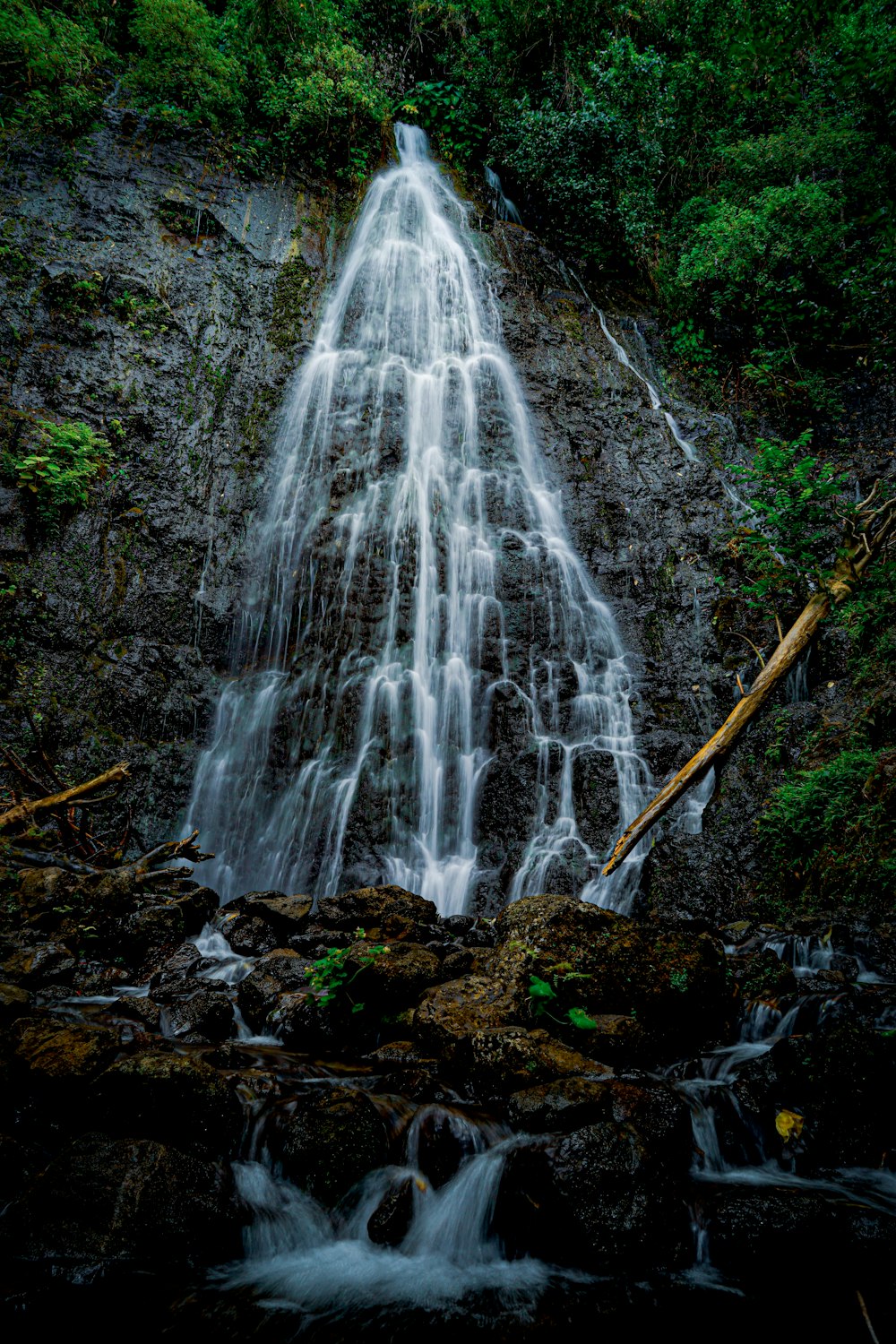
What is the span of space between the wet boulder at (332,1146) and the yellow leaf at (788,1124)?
223cm

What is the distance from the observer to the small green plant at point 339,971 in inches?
184

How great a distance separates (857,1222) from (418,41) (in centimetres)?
2308

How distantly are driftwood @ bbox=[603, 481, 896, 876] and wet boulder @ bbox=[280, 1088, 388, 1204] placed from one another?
4.41m

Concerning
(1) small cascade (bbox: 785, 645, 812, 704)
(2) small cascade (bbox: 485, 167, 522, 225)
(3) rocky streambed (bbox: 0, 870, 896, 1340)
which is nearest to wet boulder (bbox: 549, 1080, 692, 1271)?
(3) rocky streambed (bbox: 0, 870, 896, 1340)

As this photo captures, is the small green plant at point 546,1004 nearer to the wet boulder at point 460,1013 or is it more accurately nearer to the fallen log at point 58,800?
the wet boulder at point 460,1013

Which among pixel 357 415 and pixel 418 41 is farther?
pixel 418 41

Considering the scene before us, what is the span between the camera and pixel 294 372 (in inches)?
497

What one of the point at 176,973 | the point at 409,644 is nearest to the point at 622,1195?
the point at 176,973

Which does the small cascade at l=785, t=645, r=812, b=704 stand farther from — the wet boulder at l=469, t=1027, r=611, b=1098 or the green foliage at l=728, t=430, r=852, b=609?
the wet boulder at l=469, t=1027, r=611, b=1098

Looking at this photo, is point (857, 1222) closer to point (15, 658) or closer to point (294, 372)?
point (15, 658)

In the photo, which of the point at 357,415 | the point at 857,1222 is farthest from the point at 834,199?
the point at 857,1222

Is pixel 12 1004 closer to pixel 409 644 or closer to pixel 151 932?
pixel 151 932

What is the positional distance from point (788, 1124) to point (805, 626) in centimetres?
622

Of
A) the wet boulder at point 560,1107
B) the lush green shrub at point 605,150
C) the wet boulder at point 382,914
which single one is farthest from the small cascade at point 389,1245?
the lush green shrub at point 605,150
